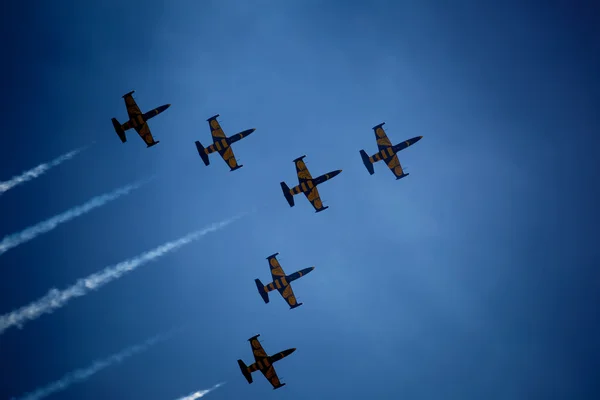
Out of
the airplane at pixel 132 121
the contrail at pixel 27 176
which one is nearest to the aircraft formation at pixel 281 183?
the airplane at pixel 132 121

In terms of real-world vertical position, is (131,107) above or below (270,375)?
above

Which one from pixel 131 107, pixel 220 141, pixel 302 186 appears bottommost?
pixel 302 186

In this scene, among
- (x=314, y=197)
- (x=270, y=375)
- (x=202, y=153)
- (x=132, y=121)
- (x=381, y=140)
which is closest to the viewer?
(x=132, y=121)

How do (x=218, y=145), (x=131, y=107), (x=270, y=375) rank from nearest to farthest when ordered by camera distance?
1. (x=131, y=107)
2. (x=270, y=375)
3. (x=218, y=145)

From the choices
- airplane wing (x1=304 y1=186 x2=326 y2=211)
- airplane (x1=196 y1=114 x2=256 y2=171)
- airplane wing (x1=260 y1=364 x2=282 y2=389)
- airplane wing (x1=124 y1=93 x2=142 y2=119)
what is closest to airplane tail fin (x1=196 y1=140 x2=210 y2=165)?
airplane (x1=196 y1=114 x2=256 y2=171)

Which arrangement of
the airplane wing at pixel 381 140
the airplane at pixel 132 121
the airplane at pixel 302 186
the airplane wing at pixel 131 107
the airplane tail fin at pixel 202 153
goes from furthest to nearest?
the airplane wing at pixel 381 140 < the airplane tail fin at pixel 202 153 < the airplane at pixel 302 186 < the airplane wing at pixel 131 107 < the airplane at pixel 132 121

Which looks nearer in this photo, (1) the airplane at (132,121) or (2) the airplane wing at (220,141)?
(1) the airplane at (132,121)

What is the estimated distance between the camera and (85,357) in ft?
241

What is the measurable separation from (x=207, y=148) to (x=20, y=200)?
139 feet

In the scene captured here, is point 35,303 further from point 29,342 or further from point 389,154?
point 389,154

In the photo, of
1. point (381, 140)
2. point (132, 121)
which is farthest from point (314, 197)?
point (132, 121)

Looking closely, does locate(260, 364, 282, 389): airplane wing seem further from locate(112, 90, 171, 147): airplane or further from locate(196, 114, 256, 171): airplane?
locate(112, 90, 171, 147): airplane

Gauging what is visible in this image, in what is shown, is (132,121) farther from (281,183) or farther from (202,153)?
(281,183)

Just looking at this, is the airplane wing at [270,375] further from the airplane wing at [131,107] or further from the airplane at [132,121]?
the airplane wing at [131,107]
